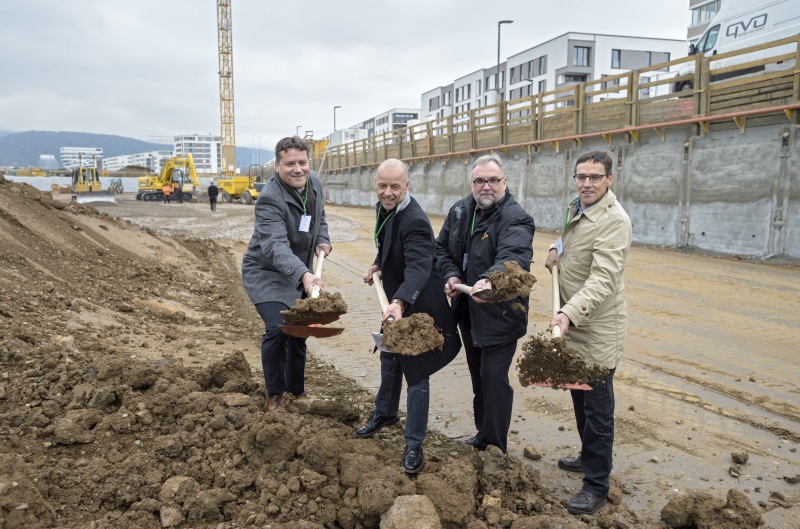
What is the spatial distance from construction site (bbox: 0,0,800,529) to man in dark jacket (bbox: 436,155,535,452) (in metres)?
0.36

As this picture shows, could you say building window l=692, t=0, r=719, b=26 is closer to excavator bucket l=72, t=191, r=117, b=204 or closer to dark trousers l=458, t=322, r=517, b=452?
excavator bucket l=72, t=191, r=117, b=204

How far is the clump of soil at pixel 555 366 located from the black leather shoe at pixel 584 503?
2.07 feet

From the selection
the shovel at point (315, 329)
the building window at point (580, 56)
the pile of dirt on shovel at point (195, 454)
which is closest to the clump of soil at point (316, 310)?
the shovel at point (315, 329)

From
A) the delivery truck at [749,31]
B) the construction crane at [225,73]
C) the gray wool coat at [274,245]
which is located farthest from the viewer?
the construction crane at [225,73]

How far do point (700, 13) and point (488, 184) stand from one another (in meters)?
50.4

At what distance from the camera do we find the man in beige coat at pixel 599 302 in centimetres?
322

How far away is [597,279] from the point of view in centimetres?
319

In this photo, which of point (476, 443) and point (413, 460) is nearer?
point (413, 460)

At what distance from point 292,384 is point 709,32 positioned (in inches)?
723

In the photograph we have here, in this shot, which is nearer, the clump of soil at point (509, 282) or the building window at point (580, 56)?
the clump of soil at point (509, 282)

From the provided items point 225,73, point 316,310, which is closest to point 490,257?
point 316,310

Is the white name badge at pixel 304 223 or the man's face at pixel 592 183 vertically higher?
the man's face at pixel 592 183

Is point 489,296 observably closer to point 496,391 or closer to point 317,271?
point 496,391

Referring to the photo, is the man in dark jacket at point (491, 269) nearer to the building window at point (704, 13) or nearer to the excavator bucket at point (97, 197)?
the excavator bucket at point (97, 197)
